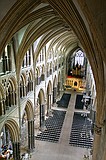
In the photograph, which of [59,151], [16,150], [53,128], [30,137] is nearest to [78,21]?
[16,150]

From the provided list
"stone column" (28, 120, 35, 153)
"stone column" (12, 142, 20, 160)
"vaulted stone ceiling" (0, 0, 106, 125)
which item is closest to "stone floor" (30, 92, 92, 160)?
"stone column" (28, 120, 35, 153)

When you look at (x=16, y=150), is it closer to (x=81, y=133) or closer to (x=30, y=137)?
(x=30, y=137)

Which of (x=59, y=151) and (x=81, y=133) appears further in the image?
(x=81, y=133)

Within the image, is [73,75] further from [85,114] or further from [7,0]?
[7,0]

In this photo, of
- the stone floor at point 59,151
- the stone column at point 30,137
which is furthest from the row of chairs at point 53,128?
the stone column at point 30,137

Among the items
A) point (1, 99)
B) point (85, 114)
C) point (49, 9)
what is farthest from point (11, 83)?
point (85, 114)

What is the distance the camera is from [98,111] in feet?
26.9

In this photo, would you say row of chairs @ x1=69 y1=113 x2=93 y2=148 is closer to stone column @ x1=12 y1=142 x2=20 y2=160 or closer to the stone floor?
the stone floor

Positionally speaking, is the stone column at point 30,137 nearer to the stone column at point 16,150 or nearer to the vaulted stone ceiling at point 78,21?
the stone column at point 16,150

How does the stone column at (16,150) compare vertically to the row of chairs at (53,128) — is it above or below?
above

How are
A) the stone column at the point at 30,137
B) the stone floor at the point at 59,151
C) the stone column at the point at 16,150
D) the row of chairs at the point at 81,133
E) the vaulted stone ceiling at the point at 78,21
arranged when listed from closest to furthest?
the vaulted stone ceiling at the point at 78,21, the stone column at the point at 16,150, the stone floor at the point at 59,151, the stone column at the point at 30,137, the row of chairs at the point at 81,133

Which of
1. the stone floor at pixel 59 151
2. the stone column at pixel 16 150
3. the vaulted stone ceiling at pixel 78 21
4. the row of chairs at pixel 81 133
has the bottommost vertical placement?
the stone floor at pixel 59 151

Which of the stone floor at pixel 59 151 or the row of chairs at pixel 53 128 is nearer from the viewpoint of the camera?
the stone floor at pixel 59 151

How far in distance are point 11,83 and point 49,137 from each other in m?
9.40
